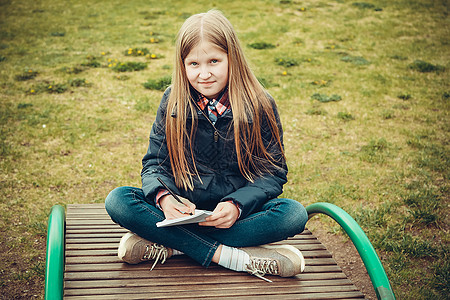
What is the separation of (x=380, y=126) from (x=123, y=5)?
355 inches

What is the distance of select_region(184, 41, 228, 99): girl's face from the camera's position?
227 cm

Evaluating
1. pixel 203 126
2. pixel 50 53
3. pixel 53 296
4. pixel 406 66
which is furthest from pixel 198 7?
pixel 53 296

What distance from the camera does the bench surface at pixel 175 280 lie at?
186 centimetres

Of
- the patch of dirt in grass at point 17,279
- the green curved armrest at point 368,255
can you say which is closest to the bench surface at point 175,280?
the green curved armrest at point 368,255

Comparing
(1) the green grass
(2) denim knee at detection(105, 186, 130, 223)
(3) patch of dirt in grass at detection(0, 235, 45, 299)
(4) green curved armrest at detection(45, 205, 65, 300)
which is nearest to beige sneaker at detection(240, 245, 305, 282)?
(2) denim knee at detection(105, 186, 130, 223)

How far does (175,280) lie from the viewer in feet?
6.47

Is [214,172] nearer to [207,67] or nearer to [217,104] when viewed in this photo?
[217,104]

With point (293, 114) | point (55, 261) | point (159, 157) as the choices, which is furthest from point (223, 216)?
point (293, 114)

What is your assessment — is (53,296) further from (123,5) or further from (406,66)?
(123,5)

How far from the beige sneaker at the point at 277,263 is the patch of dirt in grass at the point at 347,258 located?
967mm

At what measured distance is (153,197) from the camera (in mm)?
2213

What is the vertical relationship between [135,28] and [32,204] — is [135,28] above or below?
above

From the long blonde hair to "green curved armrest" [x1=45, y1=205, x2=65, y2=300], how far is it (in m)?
0.69

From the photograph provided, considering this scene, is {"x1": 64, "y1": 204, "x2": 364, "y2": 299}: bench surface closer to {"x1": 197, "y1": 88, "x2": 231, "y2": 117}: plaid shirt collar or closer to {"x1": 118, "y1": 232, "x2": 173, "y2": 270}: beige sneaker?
{"x1": 118, "y1": 232, "x2": 173, "y2": 270}: beige sneaker
